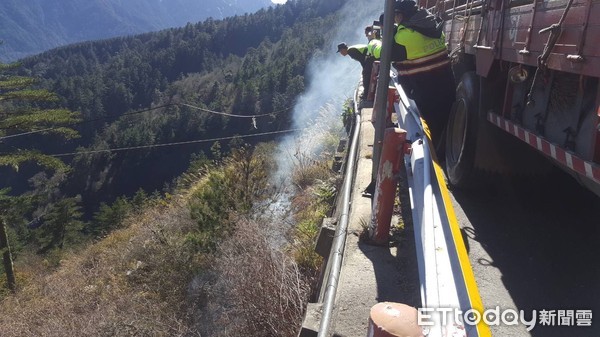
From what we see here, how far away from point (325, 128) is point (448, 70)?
9287 millimetres

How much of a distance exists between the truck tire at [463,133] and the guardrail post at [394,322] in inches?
105

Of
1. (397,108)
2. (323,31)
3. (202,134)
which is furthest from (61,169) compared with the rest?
(323,31)

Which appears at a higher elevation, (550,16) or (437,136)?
(550,16)

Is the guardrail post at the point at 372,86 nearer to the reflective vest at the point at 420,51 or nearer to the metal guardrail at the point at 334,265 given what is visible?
the reflective vest at the point at 420,51

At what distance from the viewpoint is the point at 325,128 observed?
14.3m

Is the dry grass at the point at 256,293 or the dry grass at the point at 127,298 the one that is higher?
the dry grass at the point at 256,293

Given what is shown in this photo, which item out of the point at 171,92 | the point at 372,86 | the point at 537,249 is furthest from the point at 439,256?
the point at 171,92

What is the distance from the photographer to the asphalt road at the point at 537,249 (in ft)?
9.86

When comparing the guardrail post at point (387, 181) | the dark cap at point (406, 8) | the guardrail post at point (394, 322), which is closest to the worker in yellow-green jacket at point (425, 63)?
the dark cap at point (406, 8)

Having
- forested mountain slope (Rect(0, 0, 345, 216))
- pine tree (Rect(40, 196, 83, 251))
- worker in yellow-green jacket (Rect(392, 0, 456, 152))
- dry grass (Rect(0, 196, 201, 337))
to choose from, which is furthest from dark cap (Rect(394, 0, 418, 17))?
forested mountain slope (Rect(0, 0, 345, 216))

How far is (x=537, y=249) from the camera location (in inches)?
147

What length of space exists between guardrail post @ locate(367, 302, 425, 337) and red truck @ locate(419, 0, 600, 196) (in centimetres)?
120

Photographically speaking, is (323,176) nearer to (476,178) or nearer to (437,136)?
(437,136)

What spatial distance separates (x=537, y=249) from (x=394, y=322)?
7.94 feet
